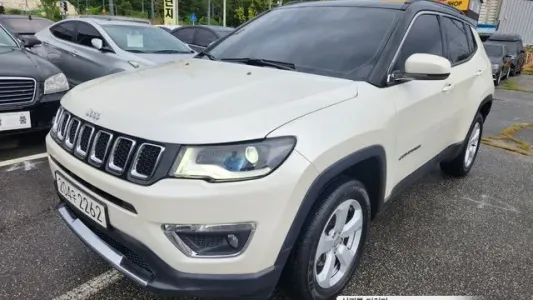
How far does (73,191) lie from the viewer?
6.81 ft

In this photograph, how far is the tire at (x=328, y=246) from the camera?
1.94 m

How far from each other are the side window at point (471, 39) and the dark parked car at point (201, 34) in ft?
21.6

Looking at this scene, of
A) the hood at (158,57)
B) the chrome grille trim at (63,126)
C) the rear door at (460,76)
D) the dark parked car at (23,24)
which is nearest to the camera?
the chrome grille trim at (63,126)

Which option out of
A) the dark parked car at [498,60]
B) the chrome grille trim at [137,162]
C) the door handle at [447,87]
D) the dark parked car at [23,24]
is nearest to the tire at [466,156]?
the door handle at [447,87]

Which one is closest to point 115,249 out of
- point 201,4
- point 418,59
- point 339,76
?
point 339,76

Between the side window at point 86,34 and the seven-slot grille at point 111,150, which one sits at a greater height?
the side window at point 86,34

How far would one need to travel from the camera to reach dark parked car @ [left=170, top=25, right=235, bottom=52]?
32.7 feet

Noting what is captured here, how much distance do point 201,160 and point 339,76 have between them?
3.78 feet

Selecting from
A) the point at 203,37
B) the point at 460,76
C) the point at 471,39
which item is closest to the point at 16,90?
the point at 460,76

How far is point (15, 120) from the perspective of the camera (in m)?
4.00

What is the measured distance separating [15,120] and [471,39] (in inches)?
178

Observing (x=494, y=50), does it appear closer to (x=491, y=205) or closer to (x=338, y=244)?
(x=491, y=205)

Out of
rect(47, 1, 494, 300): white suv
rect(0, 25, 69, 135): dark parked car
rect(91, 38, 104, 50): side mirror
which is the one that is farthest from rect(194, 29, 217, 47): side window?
rect(47, 1, 494, 300): white suv

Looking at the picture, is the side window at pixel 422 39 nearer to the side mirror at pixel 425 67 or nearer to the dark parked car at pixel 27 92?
the side mirror at pixel 425 67
